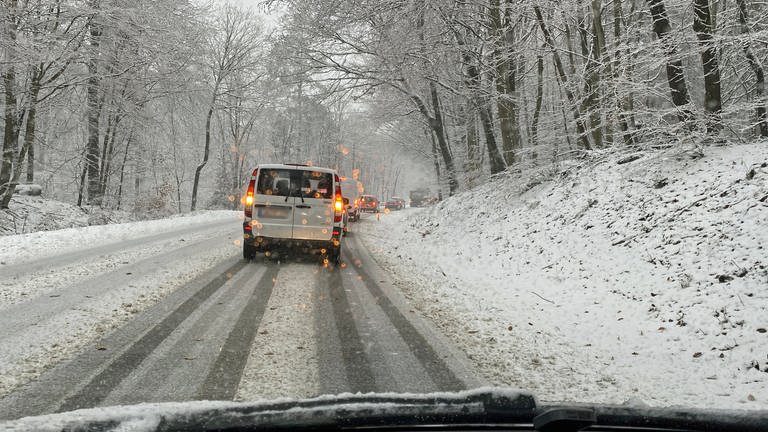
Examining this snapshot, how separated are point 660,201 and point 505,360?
221 inches

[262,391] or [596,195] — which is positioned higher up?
[596,195]

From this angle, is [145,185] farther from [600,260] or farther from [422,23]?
[600,260]

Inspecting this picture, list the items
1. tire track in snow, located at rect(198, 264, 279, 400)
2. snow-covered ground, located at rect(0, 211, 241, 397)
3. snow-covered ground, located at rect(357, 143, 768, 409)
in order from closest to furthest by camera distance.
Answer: tire track in snow, located at rect(198, 264, 279, 400), snow-covered ground, located at rect(357, 143, 768, 409), snow-covered ground, located at rect(0, 211, 241, 397)

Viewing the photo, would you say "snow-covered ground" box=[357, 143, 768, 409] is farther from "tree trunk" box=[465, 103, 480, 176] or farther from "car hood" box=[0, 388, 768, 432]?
"tree trunk" box=[465, 103, 480, 176]

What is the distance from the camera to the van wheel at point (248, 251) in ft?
35.5

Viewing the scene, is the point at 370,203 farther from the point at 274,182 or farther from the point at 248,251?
the point at 274,182

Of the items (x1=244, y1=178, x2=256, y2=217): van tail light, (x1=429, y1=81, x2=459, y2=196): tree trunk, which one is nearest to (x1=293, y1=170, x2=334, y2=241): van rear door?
(x1=244, y1=178, x2=256, y2=217): van tail light

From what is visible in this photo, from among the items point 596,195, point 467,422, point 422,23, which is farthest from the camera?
point 422,23

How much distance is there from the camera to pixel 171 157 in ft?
128

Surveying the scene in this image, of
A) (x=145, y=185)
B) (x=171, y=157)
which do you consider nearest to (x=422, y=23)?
(x=171, y=157)

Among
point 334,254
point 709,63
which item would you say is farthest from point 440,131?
point 709,63

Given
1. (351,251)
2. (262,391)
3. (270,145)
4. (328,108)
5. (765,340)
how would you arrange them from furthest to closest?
1. (270,145)
2. (328,108)
3. (351,251)
4. (765,340)
5. (262,391)

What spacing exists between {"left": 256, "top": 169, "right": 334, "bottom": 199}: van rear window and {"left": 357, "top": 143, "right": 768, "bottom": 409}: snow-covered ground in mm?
2551

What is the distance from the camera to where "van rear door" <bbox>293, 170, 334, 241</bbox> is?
10664 millimetres
